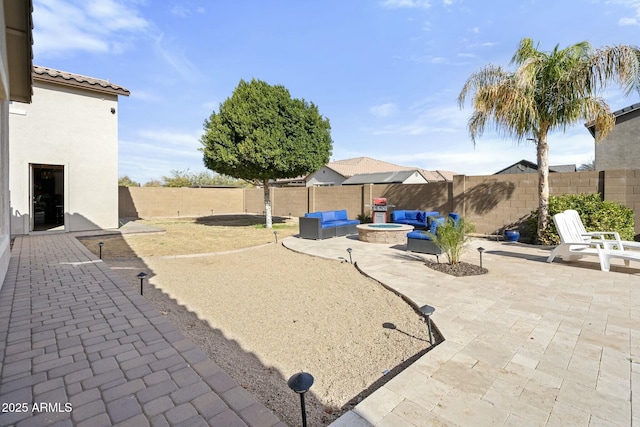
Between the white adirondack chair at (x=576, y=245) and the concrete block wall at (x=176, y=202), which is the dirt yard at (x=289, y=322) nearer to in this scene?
the white adirondack chair at (x=576, y=245)

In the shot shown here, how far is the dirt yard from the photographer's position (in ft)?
8.73

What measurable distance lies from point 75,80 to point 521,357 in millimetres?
15091

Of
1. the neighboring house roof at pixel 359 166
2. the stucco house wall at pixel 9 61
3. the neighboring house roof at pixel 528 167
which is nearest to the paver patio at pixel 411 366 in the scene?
the stucco house wall at pixel 9 61

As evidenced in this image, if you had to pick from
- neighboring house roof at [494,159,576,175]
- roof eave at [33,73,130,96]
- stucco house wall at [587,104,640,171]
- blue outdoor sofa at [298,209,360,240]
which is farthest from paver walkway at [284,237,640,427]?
neighboring house roof at [494,159,576,175]

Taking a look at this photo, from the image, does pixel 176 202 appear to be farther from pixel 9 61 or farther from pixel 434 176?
pixel 434 176

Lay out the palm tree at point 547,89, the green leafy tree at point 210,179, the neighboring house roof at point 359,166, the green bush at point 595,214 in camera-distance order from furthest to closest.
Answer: the green leafy tree at point 210,179 → the neighboring house roof at point 359,166 → the green bush at point 595,214 → the palm tree at point 547,89

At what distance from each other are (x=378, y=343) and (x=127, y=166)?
160ft

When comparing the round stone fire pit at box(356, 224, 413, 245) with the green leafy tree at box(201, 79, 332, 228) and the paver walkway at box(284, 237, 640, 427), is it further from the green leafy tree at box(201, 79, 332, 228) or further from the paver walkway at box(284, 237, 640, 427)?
the green leafy tree at box(201, 79, 332, 228)

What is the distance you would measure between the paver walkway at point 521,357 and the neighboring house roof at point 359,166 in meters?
27.8

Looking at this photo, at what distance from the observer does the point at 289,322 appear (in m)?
4.02

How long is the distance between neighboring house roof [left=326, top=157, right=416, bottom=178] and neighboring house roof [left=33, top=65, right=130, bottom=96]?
22675mm

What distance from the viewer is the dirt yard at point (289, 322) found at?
266cm

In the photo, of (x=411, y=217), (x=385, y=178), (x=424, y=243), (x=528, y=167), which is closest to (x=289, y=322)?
(x=424, y=243)

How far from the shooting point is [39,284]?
4.83 metres
